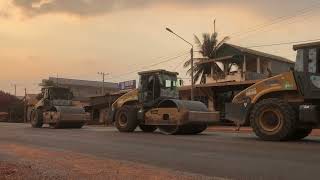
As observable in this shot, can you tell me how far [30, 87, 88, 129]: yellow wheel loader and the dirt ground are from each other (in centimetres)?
1973

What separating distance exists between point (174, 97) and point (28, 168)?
15.1 metres

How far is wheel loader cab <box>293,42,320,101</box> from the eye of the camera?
1877 centimetres

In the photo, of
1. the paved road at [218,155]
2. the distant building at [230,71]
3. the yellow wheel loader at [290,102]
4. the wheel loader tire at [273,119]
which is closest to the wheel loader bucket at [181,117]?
the paved road at [218,155]

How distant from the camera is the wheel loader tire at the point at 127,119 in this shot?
1089 inches

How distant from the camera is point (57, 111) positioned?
36.8 metres

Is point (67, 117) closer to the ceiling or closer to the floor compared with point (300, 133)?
closer to the ceiling

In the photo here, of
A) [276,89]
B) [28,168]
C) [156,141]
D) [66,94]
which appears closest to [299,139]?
[276,89]

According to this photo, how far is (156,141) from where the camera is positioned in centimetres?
2067

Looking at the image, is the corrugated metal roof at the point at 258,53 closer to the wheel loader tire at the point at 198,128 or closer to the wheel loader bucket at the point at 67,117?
the wheel loader bucket at the point at 67,117

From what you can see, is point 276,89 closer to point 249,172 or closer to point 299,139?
point 299,139

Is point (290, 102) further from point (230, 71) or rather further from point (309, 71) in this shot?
point (230, 71)

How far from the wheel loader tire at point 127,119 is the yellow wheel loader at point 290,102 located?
787cm

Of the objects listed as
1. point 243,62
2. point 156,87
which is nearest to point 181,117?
point 156,87

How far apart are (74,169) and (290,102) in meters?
9.13
